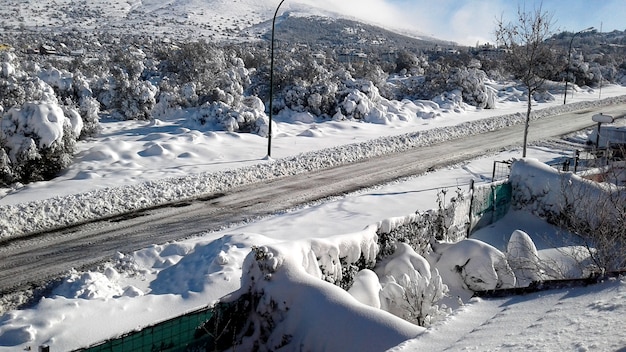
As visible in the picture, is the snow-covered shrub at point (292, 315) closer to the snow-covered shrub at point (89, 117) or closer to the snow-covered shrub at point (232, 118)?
the snow-covered shrub at point (89, 117)

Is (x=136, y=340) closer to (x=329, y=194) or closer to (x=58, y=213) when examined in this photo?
(x=58, y=213)

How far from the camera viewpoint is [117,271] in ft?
34.1

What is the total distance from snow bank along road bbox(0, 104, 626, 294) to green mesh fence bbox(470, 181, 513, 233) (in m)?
4.92

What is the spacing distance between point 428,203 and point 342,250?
7411mm

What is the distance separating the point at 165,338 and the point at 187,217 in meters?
8.57

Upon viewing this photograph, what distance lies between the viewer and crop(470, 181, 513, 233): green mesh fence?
1428cm

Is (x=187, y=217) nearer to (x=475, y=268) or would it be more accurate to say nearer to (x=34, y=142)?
(x=34, y=142)

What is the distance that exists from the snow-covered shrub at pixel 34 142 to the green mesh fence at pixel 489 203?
1423 cm

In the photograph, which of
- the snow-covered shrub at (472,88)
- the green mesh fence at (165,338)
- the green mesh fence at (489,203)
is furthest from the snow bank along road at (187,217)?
the snow-covered shrub at (472,88)

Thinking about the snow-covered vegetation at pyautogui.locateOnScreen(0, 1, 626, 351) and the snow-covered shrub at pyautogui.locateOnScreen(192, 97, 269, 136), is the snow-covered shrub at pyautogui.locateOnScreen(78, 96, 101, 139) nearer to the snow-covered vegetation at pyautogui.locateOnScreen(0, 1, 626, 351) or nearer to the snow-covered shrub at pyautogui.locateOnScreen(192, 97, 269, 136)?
the snow-covered vegetation at pyautogui.locateOnScreen(0, 1, 626, 351)

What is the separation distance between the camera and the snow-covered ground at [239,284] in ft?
19.1

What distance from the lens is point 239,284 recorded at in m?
10.1

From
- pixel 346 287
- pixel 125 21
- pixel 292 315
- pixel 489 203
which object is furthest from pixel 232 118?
pixel 125 21

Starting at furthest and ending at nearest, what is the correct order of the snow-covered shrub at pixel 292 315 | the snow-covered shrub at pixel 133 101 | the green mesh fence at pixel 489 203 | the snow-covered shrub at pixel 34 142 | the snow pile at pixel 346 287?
the snow-covered shrub at pixel 133 101 < the snow-covered shrub at pixel 34 142 < the green mesh fence at pixel 489 203 < the snow pile at pixel 346 287 < the snow-covered shrub at pixel 292 315
